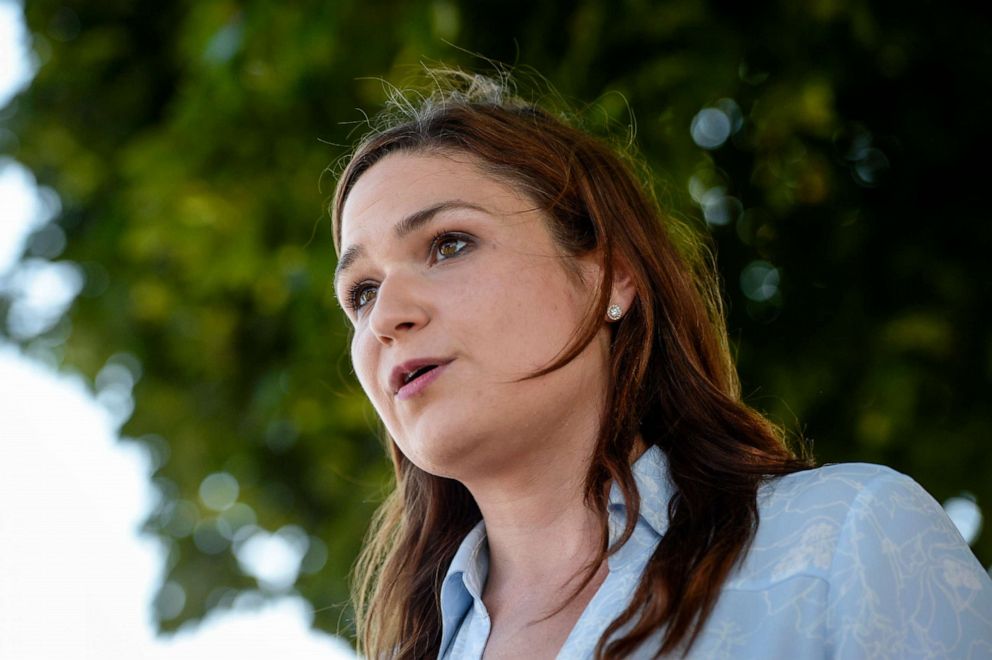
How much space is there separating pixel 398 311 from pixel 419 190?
0.80 feet

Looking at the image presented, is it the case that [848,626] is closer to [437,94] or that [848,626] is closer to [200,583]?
[437,94]

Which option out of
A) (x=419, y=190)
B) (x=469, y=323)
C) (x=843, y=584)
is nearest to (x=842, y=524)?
(x=843, y=584)

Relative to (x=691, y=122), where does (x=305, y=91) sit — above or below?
above

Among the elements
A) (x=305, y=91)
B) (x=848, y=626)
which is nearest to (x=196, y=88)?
(x=305, y=91)

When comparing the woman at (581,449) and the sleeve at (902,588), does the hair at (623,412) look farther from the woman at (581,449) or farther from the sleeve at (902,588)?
the sleeve at (902,588)

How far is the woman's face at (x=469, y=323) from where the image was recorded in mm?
2021

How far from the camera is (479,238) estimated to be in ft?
6.95

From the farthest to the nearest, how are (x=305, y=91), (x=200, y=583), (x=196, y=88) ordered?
(x=200, y=583) < (x=196, y=88) < (x=305, y=91)

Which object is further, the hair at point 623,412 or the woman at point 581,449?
the hair at point 623,412

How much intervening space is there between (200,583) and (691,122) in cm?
313

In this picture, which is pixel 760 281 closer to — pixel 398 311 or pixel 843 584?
pixel 398 311

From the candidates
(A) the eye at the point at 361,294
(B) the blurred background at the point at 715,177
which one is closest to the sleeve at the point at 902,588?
(A) the eye at the point at 361,294

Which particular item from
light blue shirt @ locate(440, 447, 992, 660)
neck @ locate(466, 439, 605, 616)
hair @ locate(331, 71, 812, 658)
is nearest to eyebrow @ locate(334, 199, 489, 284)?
hair @ locate(331, 71, 812, 658)

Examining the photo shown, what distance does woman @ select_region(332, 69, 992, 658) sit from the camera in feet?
5.61
